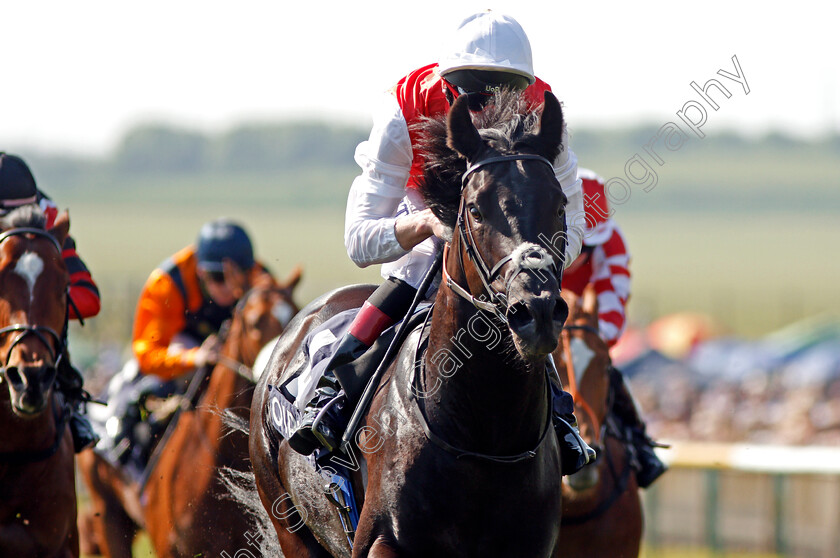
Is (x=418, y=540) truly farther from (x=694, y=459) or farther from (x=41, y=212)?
(x=694, y=459)

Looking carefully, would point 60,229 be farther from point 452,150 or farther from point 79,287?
point 452,150

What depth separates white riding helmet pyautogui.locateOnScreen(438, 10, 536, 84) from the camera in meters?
4.04

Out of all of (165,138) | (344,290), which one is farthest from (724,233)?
(344,290)

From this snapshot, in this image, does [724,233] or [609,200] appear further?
[724,233]

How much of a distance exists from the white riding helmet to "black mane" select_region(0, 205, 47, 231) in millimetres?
2371

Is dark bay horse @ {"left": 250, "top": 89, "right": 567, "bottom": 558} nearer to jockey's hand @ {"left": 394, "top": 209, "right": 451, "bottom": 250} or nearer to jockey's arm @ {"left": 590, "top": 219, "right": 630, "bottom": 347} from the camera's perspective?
jockey's hand @ {"left": 394, "top": 209, "right": 451, "bottom": 250}

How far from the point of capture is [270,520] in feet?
16.8

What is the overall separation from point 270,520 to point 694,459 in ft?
19.7

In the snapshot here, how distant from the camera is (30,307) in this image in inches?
201

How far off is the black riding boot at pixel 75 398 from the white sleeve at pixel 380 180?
218 cm

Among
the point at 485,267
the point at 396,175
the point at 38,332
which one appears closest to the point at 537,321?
the point at 485,267

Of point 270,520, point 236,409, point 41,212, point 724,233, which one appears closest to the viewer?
point 270,520

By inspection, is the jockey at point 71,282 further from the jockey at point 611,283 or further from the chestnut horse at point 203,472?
the jockey at point 611,283

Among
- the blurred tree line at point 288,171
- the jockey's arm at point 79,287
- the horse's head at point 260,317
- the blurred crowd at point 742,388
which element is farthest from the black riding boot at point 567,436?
the blurred tree line at point 288,171
